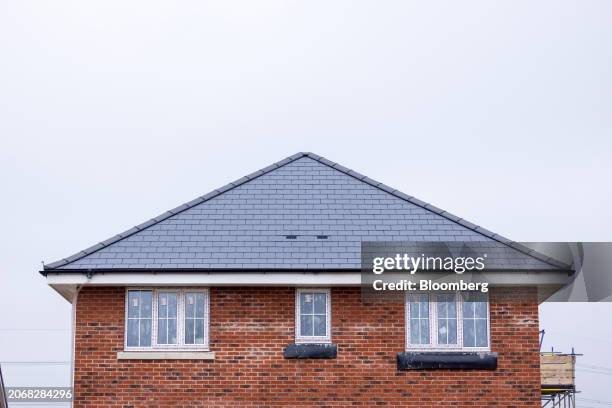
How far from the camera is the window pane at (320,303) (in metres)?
23.1

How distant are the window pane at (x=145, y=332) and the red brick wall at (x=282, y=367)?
0.38 meters

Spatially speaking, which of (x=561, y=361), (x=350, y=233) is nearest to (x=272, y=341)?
(x=350, y=233)

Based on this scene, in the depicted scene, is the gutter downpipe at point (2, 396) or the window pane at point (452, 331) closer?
the gutter downpipe at point (2, 396)

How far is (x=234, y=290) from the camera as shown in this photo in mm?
23094

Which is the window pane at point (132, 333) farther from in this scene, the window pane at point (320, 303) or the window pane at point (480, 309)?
the window pane at point (480, 309)

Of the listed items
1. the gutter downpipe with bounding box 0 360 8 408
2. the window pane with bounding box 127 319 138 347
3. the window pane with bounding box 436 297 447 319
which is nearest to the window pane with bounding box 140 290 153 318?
the window pane with bounding box 127 319 138 347

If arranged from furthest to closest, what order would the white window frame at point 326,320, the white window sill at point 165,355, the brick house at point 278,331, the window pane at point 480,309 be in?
the window pane at point 480,309, the white window frame at point 326,320, the white window sill at point 165,355, the brick house at point 278,331

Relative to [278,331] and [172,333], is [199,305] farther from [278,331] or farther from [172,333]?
[278,331]

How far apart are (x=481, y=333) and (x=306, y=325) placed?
3.44 m

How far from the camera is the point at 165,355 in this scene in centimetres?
2280

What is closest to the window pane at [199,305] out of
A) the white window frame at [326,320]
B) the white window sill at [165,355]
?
the white window sill at [165,355]

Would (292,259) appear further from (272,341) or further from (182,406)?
(182,406)

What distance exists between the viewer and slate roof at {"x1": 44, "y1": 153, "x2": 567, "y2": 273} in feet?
74.6

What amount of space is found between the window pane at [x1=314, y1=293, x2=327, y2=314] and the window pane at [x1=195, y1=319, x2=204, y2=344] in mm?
2239
